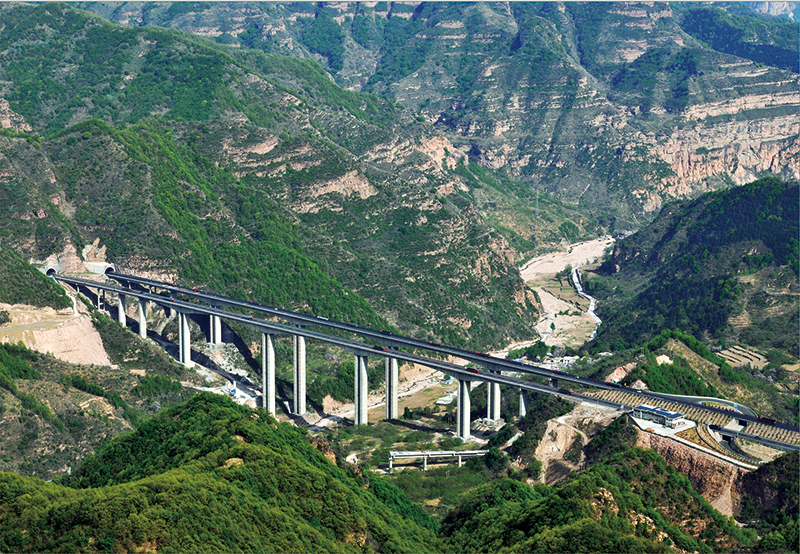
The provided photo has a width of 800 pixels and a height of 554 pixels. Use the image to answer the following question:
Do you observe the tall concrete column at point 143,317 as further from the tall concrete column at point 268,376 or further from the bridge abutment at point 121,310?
the tall concrete column at point 268,376

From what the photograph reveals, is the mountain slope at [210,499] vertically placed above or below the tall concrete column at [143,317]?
above

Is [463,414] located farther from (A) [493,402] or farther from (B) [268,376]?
(B) [268,376]

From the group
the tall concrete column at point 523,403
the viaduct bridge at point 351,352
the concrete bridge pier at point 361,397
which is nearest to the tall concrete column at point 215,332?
the viaduct bridge at point 351,352

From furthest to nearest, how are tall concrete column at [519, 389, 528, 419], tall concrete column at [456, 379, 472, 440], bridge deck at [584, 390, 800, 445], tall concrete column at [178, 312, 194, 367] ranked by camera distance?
tall concrete column at [178, 312, 194, 367] < tall concrete column at [456, 379, 472, 440] < tall concrete column at [519, 389, 528, 419] < bridge deck at [584, 390, 800, 445]

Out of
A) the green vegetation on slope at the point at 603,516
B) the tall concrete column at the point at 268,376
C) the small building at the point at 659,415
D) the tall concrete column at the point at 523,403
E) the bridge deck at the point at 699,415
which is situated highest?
the green vegetation on slope at the point at 603,516

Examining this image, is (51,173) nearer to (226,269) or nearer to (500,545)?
(226,269)

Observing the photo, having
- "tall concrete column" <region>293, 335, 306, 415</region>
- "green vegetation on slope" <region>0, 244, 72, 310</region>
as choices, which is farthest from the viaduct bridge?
"green vegetation on slope" <region>0, 244, 72, 310</region>

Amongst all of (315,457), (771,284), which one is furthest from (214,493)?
(771,284)

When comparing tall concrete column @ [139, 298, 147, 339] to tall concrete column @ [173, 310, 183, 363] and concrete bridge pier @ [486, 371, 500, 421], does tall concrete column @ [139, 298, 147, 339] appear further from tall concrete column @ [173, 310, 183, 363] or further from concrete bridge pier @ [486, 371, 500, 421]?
concrete bridge pier @ [486, 371, 500, 421]
